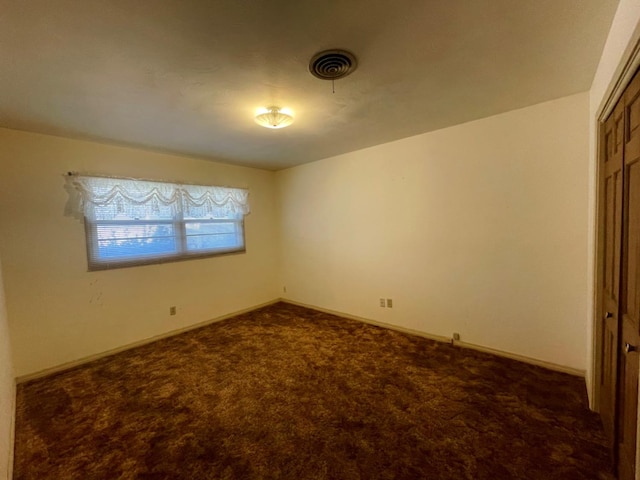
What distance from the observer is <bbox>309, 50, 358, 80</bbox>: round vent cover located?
1.59 meters

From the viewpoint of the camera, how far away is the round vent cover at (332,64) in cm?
159

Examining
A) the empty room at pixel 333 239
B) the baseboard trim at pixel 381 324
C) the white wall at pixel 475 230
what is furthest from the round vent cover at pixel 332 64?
the baseboard trim at pixel 381 324

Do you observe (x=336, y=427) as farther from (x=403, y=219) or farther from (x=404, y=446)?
(x=403, y=219)

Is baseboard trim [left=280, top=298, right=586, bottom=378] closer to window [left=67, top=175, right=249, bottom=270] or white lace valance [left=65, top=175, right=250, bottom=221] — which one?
window [left=67, top=175, right=249, bottom=270]

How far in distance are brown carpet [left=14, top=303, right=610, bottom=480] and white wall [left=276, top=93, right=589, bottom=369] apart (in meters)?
0.43

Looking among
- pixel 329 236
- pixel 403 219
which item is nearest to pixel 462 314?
pixel 403 219

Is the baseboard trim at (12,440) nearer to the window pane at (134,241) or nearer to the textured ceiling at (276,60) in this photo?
the window pane at (134,241)

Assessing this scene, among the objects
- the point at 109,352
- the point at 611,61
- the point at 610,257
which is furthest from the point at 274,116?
the point at 109,352

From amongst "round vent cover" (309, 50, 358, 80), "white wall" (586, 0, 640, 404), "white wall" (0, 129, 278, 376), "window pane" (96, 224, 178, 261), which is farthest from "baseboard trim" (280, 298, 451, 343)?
"round vent cover" (309, 50, 358, 80)

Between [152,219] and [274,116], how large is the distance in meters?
2.26

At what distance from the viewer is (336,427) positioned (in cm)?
186

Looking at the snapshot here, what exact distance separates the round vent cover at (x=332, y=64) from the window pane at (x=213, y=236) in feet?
9.65

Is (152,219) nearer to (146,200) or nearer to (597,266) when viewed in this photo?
(146,200)

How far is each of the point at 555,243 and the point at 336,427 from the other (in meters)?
2.41
